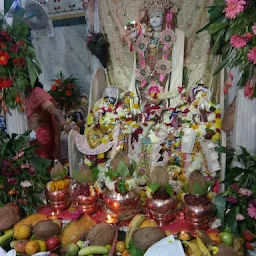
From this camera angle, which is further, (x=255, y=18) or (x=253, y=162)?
(x=253, y=162)

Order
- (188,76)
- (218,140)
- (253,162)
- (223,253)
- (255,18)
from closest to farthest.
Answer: (223,253) < (255,18) < (253,162) < (218,140) < (188,76)

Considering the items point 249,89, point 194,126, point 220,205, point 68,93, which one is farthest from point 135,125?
point 68,93

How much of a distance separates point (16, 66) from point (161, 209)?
1873 mm

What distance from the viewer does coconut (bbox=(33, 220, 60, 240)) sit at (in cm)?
273

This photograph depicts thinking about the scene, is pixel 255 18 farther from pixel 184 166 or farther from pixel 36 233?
pixel 36 233

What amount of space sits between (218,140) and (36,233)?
198cm

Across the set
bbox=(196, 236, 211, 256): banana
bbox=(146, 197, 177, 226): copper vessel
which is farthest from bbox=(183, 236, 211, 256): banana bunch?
bbox=(146, 197, 177, 226): copper vessel

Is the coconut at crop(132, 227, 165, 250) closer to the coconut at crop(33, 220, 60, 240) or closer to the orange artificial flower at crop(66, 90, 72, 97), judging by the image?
the coconut at crop(33, 220, 60, 240)

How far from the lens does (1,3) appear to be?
4.34 m

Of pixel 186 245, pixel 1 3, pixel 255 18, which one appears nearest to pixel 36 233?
pixel 186 245

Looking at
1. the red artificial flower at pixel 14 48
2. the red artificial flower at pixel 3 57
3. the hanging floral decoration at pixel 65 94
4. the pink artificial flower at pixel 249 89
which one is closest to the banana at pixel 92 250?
the pink artificial flower at pixel 249 89

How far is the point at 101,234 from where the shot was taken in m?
2.63

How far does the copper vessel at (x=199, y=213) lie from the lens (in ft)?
9.25

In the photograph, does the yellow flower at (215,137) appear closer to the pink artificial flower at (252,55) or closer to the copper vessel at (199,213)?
the copper vessel at (199,213)
